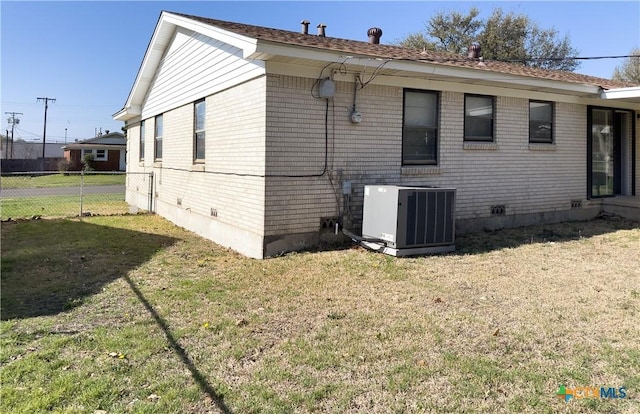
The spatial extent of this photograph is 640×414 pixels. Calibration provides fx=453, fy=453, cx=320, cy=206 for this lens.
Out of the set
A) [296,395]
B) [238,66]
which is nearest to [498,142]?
[238,66]

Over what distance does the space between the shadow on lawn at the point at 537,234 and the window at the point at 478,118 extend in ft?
6.57

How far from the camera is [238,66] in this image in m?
7.90

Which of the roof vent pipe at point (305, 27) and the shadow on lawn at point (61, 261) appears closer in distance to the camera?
the shadow on lawn at point (61, 261)

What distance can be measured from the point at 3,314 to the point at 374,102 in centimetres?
611

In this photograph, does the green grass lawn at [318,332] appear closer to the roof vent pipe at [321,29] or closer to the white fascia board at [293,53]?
→ the white fascia board at [293,53]

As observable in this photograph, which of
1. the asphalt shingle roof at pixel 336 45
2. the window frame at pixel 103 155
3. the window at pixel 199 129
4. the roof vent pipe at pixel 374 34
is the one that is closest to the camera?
the asphalt shingle roof at pixel 336 45

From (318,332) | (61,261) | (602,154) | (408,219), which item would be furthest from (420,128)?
(61,261)

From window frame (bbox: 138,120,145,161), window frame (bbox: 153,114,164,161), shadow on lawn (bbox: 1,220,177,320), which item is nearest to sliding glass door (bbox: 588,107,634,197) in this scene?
shadow on lawn (bbox: 1,220,177,320)

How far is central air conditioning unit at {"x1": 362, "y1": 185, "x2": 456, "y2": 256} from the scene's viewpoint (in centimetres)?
687

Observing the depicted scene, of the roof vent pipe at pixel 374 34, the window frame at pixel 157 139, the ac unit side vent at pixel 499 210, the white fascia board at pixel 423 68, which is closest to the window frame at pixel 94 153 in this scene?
the window frame at pixel 157 139

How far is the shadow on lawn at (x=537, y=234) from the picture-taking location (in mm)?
7934

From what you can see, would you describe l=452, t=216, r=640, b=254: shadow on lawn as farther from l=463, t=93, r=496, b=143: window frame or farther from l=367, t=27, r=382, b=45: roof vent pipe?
l=367, t=27, r=382, b=45: roof vent pipe

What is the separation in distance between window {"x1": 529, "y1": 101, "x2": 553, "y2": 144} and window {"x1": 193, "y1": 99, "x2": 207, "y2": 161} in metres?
7.26

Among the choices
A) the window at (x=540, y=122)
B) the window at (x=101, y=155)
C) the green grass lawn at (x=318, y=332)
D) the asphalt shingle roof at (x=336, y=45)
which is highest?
the window at (x=101, y=155)
